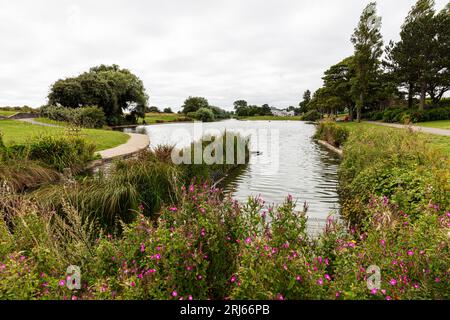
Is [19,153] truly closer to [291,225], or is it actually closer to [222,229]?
[222,229]

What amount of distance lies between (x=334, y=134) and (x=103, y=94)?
106 feet

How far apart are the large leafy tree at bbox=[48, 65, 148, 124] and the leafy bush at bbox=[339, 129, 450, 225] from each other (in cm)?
3692

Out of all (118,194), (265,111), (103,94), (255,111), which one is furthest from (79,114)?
(265,111)

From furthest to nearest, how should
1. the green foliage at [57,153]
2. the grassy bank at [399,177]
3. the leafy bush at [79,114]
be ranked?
the leafy bush at [79,114] < the green foliage at [57,153] < the grassy bank at [399,177]

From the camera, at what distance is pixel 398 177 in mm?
5422

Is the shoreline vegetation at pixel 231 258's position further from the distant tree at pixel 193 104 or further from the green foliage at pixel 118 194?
the distant tree at pixel 193 104

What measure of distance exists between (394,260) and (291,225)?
2.88 feet

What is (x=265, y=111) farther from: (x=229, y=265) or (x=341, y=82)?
(x=229, y=265)

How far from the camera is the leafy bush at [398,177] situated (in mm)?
4298

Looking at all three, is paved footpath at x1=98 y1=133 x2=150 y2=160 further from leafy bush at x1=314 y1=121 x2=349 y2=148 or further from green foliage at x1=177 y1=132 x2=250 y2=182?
leafy bush at x1=314 y1=121 x2=349 y2=148

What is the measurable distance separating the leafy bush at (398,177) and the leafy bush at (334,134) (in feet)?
25.9

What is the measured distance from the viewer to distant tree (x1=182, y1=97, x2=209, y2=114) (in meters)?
84.6

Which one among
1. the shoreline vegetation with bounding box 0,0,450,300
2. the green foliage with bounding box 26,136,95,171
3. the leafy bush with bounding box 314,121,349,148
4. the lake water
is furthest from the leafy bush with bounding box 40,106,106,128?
the lake water

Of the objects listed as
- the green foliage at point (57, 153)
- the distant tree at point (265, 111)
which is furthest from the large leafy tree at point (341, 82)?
the distant tree at point (265, 111)
